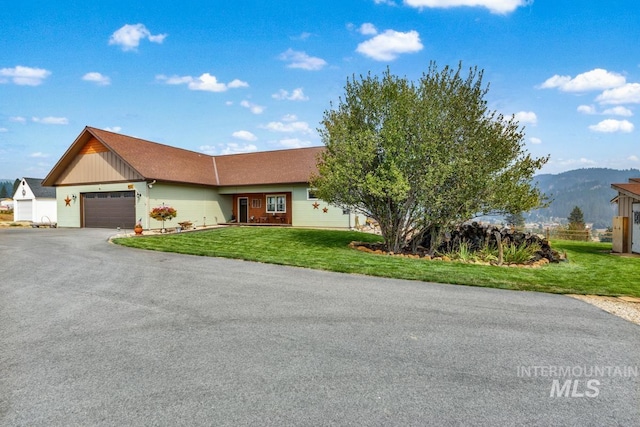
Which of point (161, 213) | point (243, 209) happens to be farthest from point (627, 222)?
point (243, 209)

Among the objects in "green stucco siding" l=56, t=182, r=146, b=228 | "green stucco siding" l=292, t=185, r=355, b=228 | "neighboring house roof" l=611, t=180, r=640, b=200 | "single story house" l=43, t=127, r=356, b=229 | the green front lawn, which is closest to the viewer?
the green front lawn

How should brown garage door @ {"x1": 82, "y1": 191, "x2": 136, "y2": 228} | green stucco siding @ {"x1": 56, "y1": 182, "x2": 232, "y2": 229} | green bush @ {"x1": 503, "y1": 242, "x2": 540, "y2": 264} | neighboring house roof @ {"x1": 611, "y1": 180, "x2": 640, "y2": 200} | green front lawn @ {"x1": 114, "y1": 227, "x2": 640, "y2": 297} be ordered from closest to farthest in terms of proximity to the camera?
green front lawn @ {"x1": 114, "y1": 227, "x2": 640, "y2": 297}, green bush @ {"x1": 503, "y1": 242, "x2": 540, "y2": 264}, neighboring house roof @ {"x1": 611, "y1": 180, "x2": 640, "y2": 200}, green stucco siding @ {"x1": 56, "y1": 182, "x2": 232, "y2": 229}, brown garage door @ {"x1": 82, "y1": 191, "x2": 136, "y2": 228}

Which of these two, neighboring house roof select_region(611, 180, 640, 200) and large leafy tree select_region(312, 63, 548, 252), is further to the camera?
neighboring house roof select_region(611, 180, 640, 200)

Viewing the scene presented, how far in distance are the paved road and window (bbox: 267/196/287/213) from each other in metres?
17.9

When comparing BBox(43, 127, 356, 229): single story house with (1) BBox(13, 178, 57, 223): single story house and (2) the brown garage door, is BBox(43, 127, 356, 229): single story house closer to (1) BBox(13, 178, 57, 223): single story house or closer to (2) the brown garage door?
(2) the brown garage door

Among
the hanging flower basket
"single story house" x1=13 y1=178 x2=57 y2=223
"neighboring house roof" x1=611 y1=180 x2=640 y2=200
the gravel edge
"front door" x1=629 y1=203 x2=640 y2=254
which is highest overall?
"single story house" x1=13 y1=178 x2=57 y2=223

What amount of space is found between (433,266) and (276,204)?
17.0m

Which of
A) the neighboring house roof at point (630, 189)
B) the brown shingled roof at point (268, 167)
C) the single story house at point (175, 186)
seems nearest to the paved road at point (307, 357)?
the neighboring house roof at point (630, 189)

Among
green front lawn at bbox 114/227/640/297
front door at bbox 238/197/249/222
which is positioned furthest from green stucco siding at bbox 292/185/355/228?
green front lawn at bbox 114/227/640/297

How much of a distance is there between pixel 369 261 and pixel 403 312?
5.00 m

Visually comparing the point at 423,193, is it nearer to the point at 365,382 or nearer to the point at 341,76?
the point at 341,76

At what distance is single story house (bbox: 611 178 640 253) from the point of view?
14289 millimetres

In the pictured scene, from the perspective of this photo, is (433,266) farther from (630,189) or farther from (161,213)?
(161,213)

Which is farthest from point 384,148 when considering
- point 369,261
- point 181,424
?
point 181,424
